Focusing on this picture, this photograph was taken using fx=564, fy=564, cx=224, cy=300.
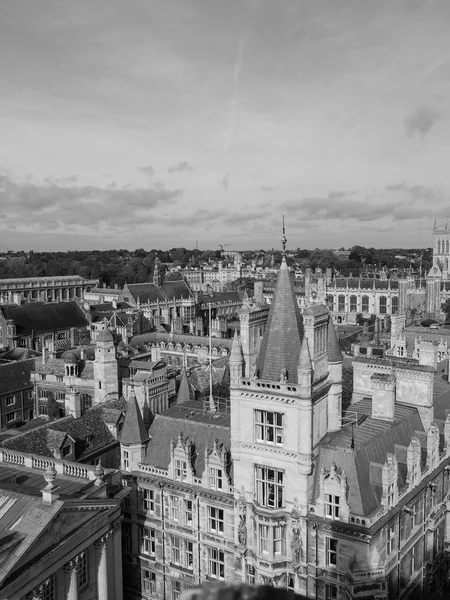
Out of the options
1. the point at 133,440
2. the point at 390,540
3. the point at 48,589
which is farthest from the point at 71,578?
the point at 390,540

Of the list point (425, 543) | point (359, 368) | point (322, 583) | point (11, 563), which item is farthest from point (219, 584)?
point (359, 368)

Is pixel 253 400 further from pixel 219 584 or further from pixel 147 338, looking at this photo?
pixel 147 338

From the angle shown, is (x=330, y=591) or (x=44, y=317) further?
(x=44, y=317)

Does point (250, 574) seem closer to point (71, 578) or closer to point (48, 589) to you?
point (71, 578)

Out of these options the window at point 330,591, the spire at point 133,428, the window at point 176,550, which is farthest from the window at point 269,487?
the spire at point 133,428

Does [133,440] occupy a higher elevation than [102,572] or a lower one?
higher

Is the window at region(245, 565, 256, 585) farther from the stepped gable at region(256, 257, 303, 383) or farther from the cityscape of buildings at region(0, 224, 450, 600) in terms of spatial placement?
the stepped gable at region(256, 257, 303, 383)
